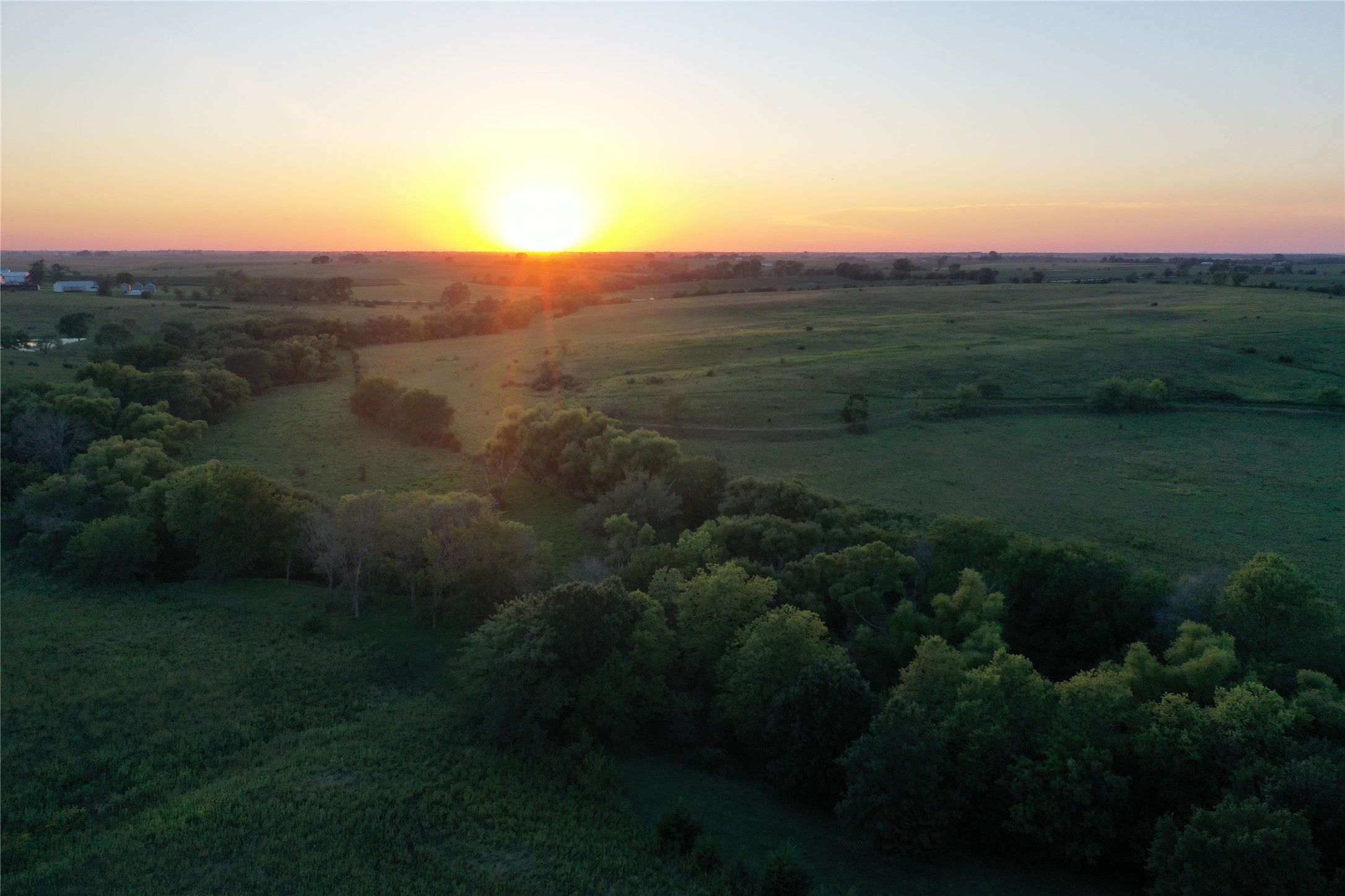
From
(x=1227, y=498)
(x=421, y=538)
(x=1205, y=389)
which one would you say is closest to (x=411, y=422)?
(x=421, y=538)

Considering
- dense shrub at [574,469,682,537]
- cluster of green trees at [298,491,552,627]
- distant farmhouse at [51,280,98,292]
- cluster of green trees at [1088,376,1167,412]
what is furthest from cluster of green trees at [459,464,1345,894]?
distant farmhouse at [51,280,98,292]

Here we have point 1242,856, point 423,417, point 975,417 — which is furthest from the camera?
point 423,417

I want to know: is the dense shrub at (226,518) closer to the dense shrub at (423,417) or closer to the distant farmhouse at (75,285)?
the dense shrub at (423,417)

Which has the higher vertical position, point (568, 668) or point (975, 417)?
point (975, 417)

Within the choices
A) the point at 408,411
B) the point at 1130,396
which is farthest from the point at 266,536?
the point at 1130,396

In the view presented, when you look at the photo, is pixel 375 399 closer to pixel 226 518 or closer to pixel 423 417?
pixel 423 417

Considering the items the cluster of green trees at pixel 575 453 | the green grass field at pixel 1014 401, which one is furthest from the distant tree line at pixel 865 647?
the green grass field at pixel 1014 401

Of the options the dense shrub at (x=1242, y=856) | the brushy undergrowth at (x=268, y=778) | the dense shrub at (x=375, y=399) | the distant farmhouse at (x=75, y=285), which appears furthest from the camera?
the distant farmhouse at (x=75, y=285)
